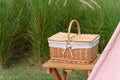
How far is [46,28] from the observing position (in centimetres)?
475

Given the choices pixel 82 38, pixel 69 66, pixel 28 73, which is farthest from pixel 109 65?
pixel 28 73

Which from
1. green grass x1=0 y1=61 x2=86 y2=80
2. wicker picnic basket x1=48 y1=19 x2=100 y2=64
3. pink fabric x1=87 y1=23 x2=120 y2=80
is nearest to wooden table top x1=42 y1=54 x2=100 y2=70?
wicker picnic basket x1=48 y1=19 x2=100 y2=64

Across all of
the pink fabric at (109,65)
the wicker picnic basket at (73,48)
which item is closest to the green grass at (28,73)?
the wicker picnic basket at (73,48)

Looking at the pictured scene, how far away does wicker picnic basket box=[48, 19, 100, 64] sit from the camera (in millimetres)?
3336

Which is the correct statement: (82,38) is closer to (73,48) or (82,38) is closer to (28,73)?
(73,48)

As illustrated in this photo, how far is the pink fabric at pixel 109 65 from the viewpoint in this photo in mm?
1854

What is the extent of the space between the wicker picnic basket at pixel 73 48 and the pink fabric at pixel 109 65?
1372 millimetres

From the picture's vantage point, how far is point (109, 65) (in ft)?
6.15

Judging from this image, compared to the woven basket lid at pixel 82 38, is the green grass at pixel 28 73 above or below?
below

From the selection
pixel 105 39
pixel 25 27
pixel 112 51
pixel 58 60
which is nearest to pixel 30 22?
pixel 25 27

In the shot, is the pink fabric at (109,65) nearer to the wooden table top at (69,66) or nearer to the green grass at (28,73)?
the wooden table top at (69,66)

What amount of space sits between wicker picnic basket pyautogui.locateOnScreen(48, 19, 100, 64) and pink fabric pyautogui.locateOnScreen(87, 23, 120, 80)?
1372 millimetres

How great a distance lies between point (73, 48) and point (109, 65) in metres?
1.49

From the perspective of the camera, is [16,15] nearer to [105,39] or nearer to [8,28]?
[8,28]
